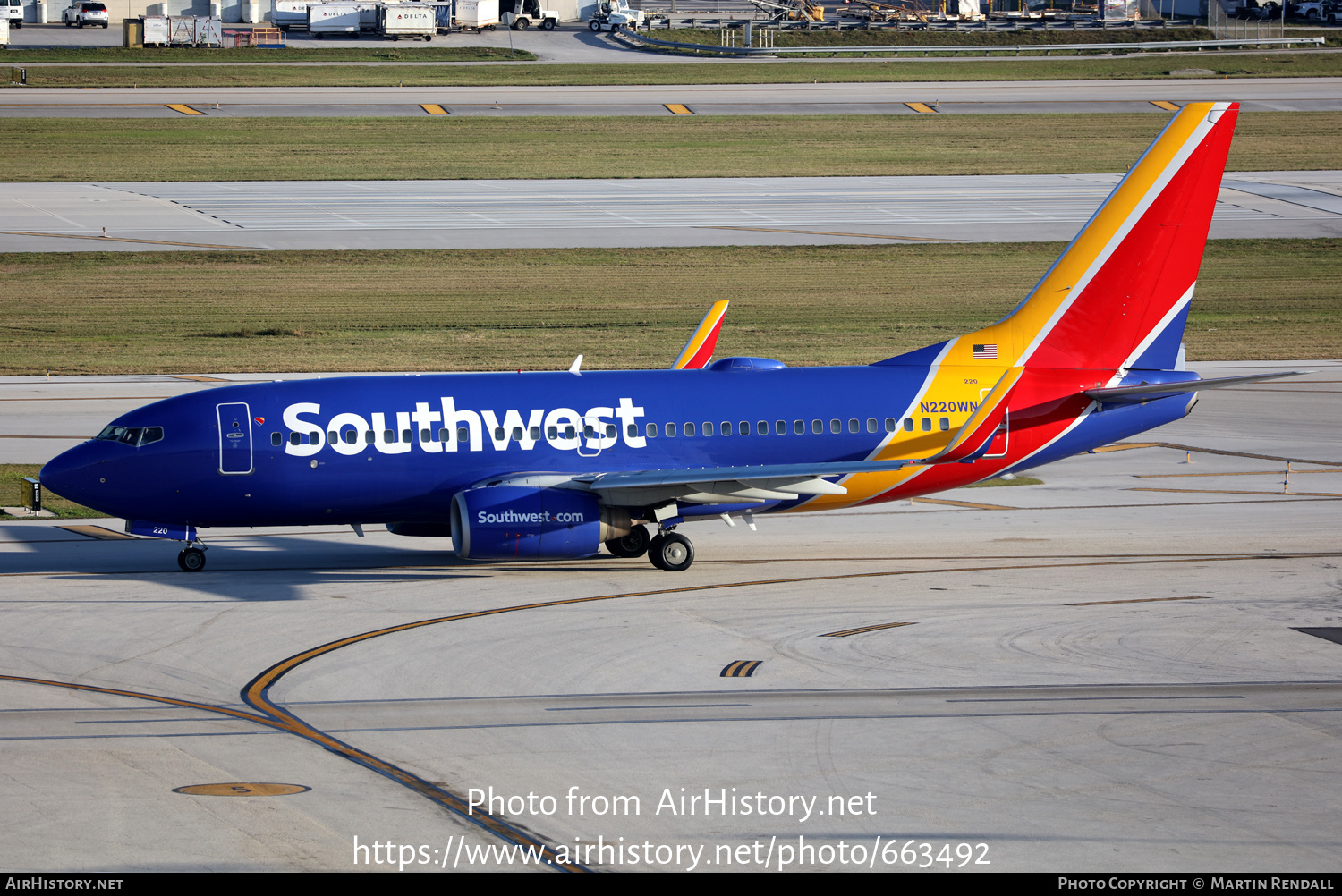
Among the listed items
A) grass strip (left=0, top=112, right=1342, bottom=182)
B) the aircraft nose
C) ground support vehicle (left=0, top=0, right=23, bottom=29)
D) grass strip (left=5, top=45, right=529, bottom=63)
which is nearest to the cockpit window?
the aircraft nose

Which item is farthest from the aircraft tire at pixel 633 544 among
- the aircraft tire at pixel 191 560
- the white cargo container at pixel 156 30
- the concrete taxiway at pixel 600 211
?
the white cargo container at pixel 156 30

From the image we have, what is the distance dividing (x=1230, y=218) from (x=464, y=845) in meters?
80.2

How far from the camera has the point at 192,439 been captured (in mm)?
31922

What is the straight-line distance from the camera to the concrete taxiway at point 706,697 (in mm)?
18094

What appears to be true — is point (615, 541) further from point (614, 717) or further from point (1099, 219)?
point (1099, 219)

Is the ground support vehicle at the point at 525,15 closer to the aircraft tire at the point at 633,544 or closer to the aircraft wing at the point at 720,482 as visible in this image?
the aircraft tire at the point at 633,544

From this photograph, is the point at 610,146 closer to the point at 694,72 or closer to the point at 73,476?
the point at 694,72

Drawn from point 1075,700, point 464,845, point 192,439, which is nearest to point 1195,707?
point 1075,700

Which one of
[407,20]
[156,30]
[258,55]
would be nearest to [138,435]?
[258,55]

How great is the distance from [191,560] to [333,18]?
128100mm

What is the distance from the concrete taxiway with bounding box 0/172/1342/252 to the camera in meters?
80.4

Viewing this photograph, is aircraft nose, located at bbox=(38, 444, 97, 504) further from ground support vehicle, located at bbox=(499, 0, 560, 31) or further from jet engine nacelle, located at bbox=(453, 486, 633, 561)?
ground support vehicle, located at bbox=(499, 0, 560, 31)

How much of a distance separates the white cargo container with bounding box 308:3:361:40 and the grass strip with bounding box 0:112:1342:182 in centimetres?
4611

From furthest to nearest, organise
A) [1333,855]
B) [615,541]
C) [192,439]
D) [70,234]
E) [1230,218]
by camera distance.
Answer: [1230,218], [70,234], [615,541], [192,439], [1333,855]
